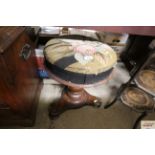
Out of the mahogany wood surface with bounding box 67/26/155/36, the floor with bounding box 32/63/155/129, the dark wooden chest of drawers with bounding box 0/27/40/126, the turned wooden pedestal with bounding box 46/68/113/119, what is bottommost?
the floor with bounding box 32/63/155/129

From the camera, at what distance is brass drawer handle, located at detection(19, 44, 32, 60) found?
2.60 ft

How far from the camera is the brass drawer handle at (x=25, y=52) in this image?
79cm

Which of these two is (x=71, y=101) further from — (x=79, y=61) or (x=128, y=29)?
(x=128, y=29)

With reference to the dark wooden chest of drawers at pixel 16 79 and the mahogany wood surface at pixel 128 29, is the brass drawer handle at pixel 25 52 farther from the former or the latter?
the mahogany wood surface at pixel 128 29

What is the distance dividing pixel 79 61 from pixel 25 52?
31 centimetres

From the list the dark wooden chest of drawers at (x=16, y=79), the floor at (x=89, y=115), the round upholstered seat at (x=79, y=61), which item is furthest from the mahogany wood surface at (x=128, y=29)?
the floor at (x=89, y=115)

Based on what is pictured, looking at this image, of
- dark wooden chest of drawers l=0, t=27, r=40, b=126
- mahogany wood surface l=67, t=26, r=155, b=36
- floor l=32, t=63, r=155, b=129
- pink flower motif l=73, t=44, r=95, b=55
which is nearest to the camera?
mahogany wood surface l=67, t=26, r=155, b=36

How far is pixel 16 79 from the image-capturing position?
732 millimetres

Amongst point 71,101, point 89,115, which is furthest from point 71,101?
point 89,115

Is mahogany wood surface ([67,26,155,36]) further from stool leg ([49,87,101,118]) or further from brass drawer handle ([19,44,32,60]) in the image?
stool leg ([49,87,101,118])

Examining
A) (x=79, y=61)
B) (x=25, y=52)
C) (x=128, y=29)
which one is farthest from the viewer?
(x=25, y=52)

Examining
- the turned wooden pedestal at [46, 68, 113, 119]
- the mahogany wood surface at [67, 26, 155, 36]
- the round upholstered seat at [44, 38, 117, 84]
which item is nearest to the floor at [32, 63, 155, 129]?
the turned wooden pedestal at [46, 68, 113, 119]

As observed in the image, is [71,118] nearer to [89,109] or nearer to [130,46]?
[89,109]

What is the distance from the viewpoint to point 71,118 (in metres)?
1.08
